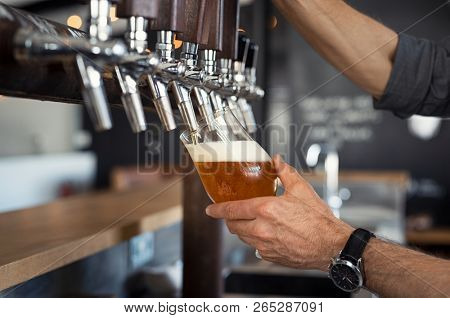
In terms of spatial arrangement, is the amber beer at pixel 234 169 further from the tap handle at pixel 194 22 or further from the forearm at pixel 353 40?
the forearm at pixel 353 40

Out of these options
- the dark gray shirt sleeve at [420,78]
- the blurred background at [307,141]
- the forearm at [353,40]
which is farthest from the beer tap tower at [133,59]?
the blurred background at [307,141]

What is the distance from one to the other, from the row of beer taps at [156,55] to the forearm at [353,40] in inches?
20.2

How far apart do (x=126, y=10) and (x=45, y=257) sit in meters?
0.63

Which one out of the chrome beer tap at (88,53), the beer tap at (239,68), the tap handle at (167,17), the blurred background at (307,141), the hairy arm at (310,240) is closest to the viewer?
the chrome beer tap at (88,53)

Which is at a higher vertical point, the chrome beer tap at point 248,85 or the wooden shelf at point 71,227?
the chrome beer tap at point 248,85

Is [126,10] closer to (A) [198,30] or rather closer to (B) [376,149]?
(A) [198,30]

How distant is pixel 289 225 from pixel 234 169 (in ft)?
0.54

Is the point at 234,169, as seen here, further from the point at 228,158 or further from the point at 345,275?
the point at 345,275

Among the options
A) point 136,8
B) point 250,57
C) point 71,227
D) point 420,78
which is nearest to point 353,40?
point 420,78

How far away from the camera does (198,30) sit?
1064mm

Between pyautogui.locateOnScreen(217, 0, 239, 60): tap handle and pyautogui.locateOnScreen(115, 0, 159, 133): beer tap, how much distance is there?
1.30 ft

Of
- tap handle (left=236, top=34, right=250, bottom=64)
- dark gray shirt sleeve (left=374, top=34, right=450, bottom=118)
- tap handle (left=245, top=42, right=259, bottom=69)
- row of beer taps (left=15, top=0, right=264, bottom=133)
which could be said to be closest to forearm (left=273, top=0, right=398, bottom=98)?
dark gray shirt sleeve (left=374, top=34, right=450, bottom=118)

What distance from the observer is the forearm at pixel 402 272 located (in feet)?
3.66

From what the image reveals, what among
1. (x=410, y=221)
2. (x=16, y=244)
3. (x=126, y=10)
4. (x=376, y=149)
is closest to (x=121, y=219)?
(x=16, y=244)
